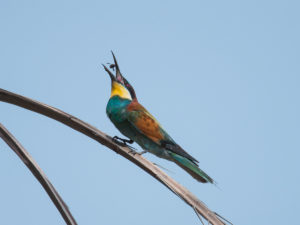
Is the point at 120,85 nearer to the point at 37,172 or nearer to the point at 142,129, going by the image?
the point at 142,129

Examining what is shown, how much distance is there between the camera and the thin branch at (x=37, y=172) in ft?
6.33

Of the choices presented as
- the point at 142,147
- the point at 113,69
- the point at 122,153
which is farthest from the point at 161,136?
the point at 122,153

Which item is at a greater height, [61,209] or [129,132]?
[129,132]

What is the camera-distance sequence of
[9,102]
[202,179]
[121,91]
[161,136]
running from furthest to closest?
1. [121,91]
2. [161,136]
3. [202,179]
4. [9,102]

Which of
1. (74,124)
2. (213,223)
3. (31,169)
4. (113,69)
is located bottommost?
(213,223)

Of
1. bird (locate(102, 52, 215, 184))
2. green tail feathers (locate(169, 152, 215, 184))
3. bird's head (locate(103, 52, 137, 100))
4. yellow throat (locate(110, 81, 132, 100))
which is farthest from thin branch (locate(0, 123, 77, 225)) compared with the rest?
bird's head (locate(103, 52, 137, 100))

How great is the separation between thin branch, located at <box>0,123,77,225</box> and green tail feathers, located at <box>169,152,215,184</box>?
1.71 metres

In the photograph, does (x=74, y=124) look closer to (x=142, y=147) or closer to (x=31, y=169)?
(x=31, y=169)

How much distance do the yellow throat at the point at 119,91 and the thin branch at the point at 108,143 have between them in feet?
8.66

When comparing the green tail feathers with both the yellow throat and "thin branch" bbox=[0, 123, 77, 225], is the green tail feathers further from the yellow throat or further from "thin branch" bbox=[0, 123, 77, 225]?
"thin branch" bbox=[0, 123, 77, 225]

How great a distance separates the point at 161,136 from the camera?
173 inches

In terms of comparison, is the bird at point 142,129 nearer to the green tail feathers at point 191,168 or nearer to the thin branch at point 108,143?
the green tail feathers at point 191,168

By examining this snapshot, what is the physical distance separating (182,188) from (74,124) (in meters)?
0.62

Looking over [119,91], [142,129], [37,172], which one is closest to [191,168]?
[142,129]
